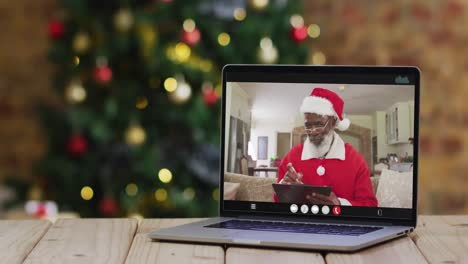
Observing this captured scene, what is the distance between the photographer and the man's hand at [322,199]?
→ 1.12 metres

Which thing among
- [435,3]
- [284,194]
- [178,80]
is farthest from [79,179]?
[284,194]

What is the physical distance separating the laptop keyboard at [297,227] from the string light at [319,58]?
2075 millimetres

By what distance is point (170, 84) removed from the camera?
2.60 metres

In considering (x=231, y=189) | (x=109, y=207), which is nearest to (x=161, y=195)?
(x=109, y=207)

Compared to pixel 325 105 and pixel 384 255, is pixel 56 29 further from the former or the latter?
pixel 384 255

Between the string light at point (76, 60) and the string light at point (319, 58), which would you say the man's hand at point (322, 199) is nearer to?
the string light at point (76, 60)

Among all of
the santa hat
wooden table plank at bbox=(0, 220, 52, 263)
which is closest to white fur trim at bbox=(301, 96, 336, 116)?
the santa hat

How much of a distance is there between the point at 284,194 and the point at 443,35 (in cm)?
210

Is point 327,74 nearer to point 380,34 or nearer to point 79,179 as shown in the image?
point 79,179

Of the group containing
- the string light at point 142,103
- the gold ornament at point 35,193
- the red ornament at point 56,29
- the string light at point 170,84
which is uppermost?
the red ornament at point 56,29

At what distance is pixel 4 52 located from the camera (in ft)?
11.1

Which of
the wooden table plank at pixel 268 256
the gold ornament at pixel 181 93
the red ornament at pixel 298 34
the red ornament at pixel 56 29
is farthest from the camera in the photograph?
the red ornament at pixel 298 34

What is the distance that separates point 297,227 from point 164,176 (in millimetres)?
Answer: 1582

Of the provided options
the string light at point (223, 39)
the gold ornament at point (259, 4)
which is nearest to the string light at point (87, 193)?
the string light at point (223, 39)
